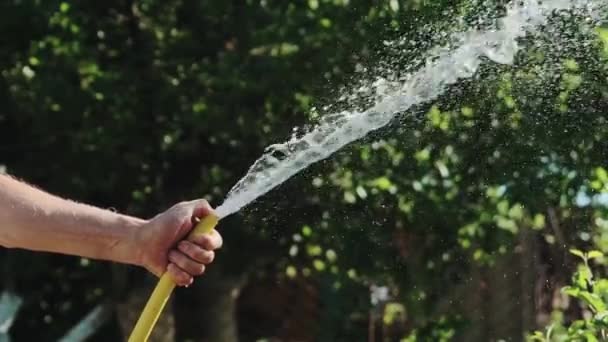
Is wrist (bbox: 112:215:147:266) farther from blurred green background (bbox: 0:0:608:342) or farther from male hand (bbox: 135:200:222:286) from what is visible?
blurred green background (bbox: 0:0:608:342)

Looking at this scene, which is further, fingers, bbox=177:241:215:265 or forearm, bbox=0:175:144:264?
forearm, bbox=0:175:144:264

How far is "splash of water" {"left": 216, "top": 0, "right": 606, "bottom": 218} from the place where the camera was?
2523 millimetres

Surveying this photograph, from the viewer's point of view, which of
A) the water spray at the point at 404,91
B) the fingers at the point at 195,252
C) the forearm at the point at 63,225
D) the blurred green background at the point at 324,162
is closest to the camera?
the fingers at the point at 195,252

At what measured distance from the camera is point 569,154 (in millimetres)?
3613

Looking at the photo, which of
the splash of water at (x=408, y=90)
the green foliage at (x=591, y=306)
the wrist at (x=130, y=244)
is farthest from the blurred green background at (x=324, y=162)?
the wrist at (x=130, y=244)

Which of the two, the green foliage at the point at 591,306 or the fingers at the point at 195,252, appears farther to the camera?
the green foliage at the point at 591,306

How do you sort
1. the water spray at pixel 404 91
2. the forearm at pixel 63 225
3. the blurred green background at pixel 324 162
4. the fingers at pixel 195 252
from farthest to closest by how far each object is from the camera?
the blurred green background at pixel 324 162 → the water spray at pixel 404 91 → the forearm at pixel 63 225 → the fingers at pixel 195 252

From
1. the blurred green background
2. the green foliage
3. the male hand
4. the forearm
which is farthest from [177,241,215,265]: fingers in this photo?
the blurred green background

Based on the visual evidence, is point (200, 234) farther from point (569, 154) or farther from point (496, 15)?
point (569, 154)

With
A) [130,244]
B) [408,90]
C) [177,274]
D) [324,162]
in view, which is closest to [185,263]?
[177,274]

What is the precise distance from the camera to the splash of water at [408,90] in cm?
252

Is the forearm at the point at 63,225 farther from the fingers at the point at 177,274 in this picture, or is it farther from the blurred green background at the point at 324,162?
the blurred green background at the point at 324,162

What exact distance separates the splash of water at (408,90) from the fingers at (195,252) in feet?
0.60

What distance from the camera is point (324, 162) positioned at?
3.61 metres
